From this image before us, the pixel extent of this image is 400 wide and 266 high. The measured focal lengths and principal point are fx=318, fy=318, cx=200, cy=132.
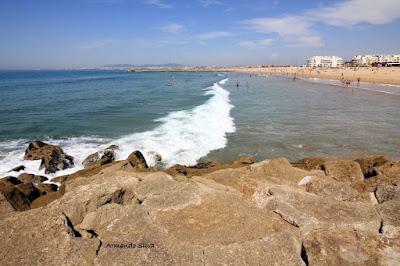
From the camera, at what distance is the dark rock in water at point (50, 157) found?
13.9m

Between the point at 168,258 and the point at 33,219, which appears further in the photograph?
the point at 33,219

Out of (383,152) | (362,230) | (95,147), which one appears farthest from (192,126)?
(362,230)

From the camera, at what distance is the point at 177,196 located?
6.20 meters

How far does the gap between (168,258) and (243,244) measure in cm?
111

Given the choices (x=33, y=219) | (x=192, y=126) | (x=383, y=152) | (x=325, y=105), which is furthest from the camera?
(x=325, y=105)

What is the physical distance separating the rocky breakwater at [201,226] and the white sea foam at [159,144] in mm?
8446

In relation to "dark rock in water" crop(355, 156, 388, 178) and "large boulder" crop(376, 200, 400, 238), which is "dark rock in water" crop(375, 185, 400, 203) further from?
"dark rock in water" crop(355, 156, 388, 178)

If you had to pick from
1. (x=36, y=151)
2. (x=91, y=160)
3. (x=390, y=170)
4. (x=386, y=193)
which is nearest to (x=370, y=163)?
(x=390, y=170)

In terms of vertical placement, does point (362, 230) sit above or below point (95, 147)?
above

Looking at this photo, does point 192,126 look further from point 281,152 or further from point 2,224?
point 2,224

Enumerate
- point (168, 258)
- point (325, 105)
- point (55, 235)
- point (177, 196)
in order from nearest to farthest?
point (168, 258) → point (55, 235) → point (177, 196) → point (325, 105)

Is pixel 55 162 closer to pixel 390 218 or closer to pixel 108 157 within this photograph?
pixel 108 157

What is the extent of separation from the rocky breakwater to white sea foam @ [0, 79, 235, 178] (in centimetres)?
845

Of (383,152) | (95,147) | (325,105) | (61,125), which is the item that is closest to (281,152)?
(383,152)
